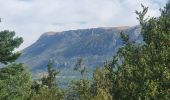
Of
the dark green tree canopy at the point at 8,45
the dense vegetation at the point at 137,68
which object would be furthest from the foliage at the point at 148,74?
the dark green tree canopy at the point at 8,45

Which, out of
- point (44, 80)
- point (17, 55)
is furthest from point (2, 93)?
point (44, 80)

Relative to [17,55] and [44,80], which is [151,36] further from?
[44,80]

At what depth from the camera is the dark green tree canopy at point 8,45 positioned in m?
50.9

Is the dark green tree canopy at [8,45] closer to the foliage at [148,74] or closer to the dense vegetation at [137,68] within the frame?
the dense vegetation at [137,68]

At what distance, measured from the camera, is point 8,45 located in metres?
51.1

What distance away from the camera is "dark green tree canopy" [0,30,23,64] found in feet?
167

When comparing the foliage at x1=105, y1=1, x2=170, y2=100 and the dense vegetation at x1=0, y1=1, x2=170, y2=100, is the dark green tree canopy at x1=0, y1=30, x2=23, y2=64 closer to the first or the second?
the dense vegetation at x1=0, y1=1, x2=170, y2=100

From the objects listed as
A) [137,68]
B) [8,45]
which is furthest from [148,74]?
[8,45]

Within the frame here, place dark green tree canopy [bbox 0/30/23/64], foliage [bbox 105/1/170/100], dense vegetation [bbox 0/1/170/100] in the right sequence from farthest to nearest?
dark green tree canopy [bbox 0/30/23/64], dense vegetation [bbox 0/1/170/100], foliage [bbox 105/1/170/100]

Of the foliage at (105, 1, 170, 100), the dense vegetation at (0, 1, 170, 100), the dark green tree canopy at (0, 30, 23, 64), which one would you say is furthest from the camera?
the dark green tree canopy at (0, 30, 23, 64)

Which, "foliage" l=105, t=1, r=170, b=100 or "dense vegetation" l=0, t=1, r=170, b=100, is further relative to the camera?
"dense vegetation" l=0, t=1, r=170, b=100

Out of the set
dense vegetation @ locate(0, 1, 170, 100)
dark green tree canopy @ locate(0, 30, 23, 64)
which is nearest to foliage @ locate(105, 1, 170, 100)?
dense vegetation @ locate(0, 1, 170, 100)

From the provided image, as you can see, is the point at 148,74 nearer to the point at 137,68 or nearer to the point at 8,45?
the point at 137,68

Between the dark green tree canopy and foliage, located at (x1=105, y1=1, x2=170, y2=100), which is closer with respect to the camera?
foliage, located at (x1=105, y1=1, x2=170, y2=100)
